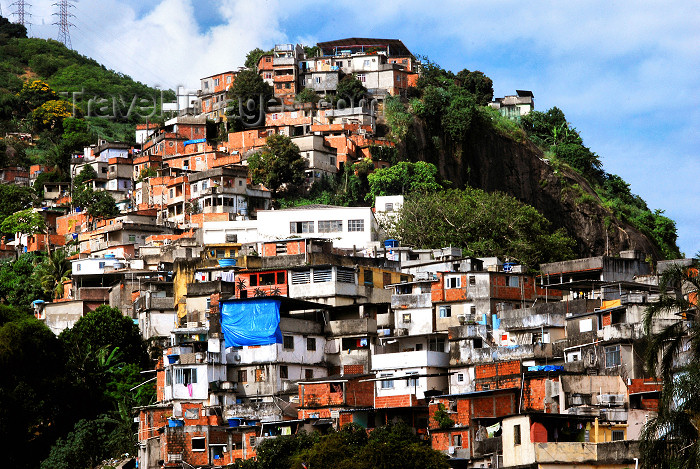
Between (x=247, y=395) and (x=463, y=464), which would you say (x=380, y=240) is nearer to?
(x=247, y=395)

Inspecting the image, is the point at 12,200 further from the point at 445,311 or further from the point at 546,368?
the point at 546,368

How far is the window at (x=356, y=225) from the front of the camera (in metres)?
61.3

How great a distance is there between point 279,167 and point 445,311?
948 inches

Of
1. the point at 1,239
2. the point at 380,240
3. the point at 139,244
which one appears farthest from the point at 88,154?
the point at 380,240

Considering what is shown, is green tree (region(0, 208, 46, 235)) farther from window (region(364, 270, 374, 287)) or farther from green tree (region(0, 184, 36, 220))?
window (region(364, 270, 374, 287))

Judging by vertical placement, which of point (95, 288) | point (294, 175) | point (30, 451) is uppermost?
point (294, 175)

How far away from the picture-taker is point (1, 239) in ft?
255

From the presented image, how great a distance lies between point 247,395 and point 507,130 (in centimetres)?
4500

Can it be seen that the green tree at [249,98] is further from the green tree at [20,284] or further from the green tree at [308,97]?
the green tree at [20,284]

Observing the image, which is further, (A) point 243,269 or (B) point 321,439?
(A) point 243,269

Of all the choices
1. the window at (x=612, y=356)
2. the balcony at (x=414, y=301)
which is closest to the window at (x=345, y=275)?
the balcony at (x=414, y=301)

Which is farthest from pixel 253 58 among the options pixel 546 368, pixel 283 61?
pixel 546 368

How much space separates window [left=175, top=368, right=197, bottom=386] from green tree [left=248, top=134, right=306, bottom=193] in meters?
25.3

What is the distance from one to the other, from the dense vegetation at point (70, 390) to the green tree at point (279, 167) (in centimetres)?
1762
